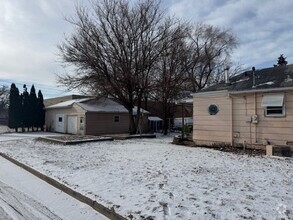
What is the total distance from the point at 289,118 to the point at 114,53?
14924 millimetres

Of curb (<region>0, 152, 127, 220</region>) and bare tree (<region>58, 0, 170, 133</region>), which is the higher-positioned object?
bare tree (<region>58, 0, 170, 133</region>)

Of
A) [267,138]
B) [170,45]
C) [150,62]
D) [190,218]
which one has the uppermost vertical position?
[170,45]

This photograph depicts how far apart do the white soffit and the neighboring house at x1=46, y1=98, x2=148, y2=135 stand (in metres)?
17.3

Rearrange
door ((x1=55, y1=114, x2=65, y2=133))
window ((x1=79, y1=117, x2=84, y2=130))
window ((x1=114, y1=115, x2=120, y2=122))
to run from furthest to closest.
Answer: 1. door ((x1=55, y1=114, x2=65, y2=133))
2. window ((x1=114, y1=115, x2=120, y2=122))
3. window ((x1=79, y1=117, x2=84, y2=130))

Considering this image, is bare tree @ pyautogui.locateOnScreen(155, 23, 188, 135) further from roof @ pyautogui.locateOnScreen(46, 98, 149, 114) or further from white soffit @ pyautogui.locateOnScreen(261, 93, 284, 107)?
white soffit @ pyautogui.locateOnScreen(261, 93, 284, 107)

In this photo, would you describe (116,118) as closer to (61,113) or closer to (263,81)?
(61,113)

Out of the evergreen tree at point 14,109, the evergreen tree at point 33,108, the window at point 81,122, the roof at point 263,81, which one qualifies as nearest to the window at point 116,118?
the window at point 81,122

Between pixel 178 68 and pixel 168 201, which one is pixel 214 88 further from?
pixel 178 68

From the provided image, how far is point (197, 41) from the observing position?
1377 inches

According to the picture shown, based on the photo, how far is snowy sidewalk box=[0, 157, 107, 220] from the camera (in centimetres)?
511

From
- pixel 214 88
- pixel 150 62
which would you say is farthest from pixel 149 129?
pixel 214 88

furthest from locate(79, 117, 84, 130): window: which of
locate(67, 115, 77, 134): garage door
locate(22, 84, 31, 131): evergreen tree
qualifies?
locate(22, 84, 31, 131): evergreen tree

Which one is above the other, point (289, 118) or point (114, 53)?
point (114, 53)

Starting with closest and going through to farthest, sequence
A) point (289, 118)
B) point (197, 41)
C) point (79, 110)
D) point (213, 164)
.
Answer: point (213, 164) → point (289, 118) → point (79, 110) → point (197, 41)
